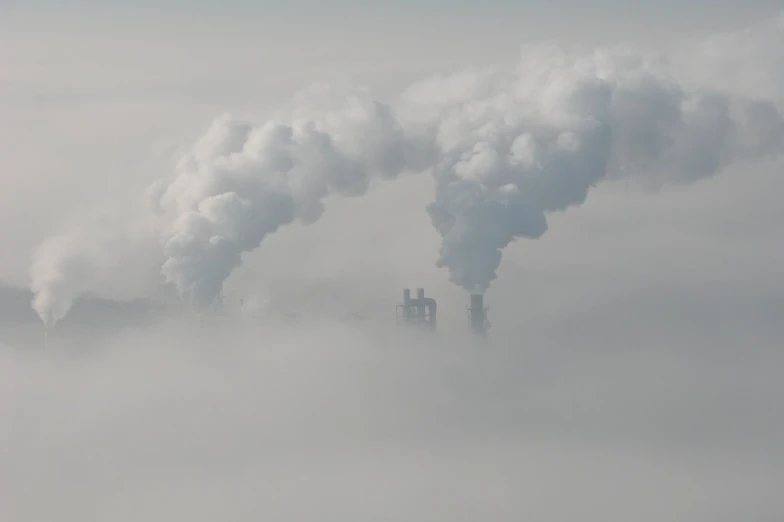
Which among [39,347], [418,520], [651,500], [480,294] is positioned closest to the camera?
[480,294]

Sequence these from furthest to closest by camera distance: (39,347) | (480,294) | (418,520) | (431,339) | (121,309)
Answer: (39,347) → (121,309) → (418,520) → (431,339) → (480,294)

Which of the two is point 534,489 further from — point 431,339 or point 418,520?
point 431,339

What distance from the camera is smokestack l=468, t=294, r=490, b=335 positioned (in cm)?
10922

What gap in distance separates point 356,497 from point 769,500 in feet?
171

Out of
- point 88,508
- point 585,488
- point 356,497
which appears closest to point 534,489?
point 585,488

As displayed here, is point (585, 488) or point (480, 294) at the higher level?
point (480, 294)

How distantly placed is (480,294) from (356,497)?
179 ft

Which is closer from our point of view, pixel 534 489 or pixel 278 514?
pixel 278 514

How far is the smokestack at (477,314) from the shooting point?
109 metres

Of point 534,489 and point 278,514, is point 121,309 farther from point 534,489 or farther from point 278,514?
point 534,489

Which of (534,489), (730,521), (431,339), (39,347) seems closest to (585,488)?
(534,489)

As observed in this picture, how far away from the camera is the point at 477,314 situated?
110875mm

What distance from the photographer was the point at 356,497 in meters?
154

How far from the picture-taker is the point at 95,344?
575 feet
